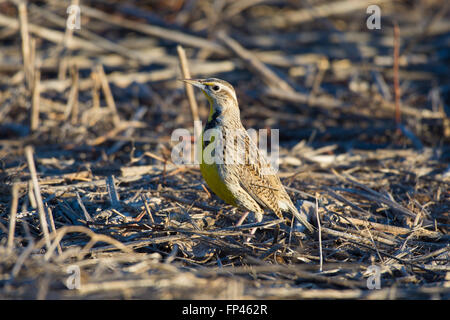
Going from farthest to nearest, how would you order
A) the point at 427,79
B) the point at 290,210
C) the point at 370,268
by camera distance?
the point at 427,79 < the point at 290,210 < the point at 370,268

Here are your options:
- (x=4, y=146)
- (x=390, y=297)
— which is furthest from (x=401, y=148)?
(x=4, y=146)

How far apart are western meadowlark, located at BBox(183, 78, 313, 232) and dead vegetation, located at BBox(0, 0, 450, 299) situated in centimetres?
21

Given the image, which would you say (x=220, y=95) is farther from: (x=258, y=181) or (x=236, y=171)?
(x=258, y=181)

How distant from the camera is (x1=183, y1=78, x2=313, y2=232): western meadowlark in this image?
12.4ft

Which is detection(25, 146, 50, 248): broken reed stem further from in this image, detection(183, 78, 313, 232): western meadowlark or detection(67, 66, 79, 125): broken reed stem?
detection(67, 66, 79, 125): broken reed stem

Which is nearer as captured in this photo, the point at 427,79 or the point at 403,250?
the point at 403,250

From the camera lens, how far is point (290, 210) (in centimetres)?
396

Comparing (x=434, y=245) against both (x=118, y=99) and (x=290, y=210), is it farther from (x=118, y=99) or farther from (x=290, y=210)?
(x=118, y=99)

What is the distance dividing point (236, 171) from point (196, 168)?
1.19 m

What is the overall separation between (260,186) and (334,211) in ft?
2.51

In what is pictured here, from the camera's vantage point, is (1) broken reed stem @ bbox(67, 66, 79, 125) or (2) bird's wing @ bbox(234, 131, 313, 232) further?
(1) broken reed stem @ bbox(67, 66, 79, 125)

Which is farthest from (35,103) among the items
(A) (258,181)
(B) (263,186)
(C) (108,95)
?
(B) (263,186)

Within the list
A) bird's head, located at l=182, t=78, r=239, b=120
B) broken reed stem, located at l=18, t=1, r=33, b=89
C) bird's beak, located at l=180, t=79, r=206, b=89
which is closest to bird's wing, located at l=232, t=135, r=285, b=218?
bird's head, located at l=182, t=78, r=239, b=120
